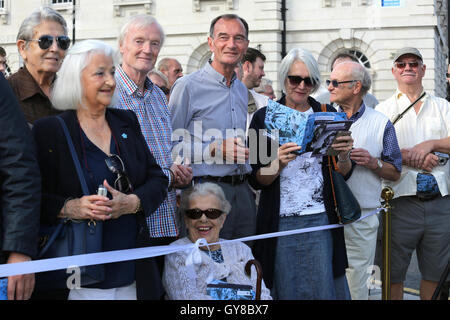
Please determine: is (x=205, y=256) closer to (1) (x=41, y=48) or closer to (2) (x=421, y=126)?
(1) (x=41, y=48)

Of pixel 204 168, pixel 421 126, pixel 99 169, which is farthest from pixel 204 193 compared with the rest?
pixel 421 126

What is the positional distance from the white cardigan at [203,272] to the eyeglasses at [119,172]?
2.24 feet

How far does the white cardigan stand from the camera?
10.8 feet

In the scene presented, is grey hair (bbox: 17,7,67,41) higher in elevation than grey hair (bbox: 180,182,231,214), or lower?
higher

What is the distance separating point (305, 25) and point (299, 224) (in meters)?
18.0

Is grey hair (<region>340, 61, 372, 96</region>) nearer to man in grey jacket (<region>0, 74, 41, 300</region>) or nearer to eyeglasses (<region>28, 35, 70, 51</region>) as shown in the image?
A: eyeglasses (<region>28, 35, 70, 51</region>)

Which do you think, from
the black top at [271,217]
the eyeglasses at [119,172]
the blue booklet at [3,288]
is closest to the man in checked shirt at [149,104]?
the black top at [271,217]

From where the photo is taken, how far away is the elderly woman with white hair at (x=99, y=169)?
8.77 ft

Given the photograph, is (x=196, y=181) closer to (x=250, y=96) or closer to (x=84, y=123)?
(x=84, y=123)

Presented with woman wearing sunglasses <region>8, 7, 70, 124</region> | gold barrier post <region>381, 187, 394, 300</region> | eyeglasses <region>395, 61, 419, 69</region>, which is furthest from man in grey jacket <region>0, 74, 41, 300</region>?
eyeglasses <region>395, 61, 419, 69</region>

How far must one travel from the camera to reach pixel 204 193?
362 centimetres

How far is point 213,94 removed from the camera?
13.1ft

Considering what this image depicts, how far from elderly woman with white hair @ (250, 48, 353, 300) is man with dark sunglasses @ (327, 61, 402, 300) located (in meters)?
0.60

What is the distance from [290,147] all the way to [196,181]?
0.74 meters
